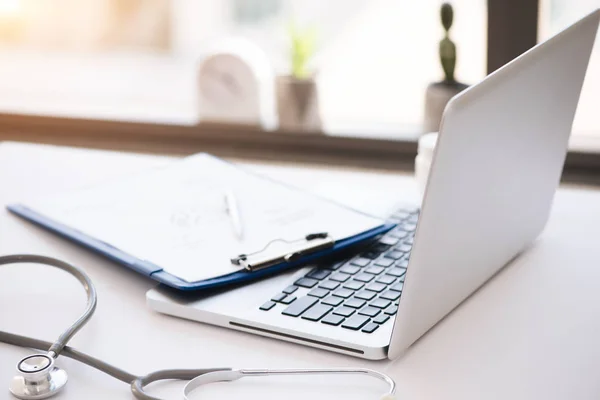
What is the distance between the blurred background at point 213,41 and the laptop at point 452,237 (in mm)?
484

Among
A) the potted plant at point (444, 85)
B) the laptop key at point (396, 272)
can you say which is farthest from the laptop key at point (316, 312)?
the potted plant at point (444, 85)

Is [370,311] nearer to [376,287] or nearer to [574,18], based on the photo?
[376,287]

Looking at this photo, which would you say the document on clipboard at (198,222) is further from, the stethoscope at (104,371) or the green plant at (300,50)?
the green plant at (300,50)


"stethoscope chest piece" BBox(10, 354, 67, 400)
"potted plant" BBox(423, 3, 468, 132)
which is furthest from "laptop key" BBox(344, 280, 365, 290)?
"potted plant" BBox(423, 3, 468, 132)

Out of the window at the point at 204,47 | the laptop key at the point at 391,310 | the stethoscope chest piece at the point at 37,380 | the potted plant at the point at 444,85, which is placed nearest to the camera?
the stethoscope chest piece at the point at 37,380

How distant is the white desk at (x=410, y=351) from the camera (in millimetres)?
649

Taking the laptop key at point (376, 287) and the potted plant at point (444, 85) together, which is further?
the potted plant at point (444, 85)

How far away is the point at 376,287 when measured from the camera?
0.79m

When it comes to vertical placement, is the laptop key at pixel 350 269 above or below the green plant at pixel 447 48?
below

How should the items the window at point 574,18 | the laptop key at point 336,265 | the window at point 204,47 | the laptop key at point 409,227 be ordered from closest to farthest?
the laptop key at point 336,265 → the laptop key at point 409,227 → the window at point 574,18 → the window at point 204,47

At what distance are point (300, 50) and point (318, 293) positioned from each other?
2.20ft

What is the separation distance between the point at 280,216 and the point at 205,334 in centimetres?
23

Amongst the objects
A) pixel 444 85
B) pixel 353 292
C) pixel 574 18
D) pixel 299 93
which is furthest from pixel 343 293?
pixel 574 18

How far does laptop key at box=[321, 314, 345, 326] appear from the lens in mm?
716
